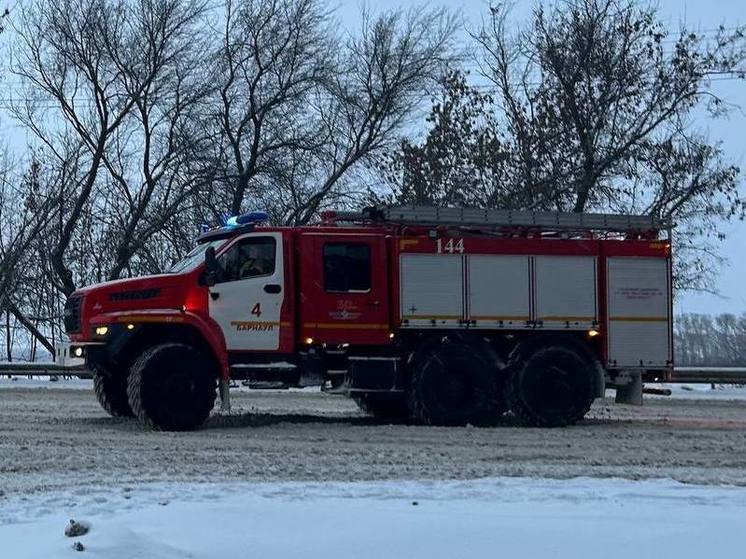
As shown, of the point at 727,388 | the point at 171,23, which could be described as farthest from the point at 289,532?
the point at 171,23

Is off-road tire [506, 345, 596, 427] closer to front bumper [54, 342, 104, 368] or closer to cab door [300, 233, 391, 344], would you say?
cab door [300, 233, 391, 344]

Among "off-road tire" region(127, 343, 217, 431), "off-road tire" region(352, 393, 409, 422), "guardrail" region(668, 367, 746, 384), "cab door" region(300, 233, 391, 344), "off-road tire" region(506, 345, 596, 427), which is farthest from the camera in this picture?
"guardrail" region(668, 367, 746, 384)

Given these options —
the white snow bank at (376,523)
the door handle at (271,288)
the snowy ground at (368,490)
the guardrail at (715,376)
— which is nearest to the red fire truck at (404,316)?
the door handle at (271,288)

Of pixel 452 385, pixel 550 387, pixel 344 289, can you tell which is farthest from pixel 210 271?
pixel 550 387

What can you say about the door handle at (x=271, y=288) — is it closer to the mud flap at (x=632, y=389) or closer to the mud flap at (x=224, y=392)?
the mud flap at (x=224, y=392)

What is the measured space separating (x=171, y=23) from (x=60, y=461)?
72.4ft

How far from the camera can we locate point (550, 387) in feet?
51.1

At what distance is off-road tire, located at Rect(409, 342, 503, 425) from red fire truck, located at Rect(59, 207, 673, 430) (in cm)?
2

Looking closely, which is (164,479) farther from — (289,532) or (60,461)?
(289,532)

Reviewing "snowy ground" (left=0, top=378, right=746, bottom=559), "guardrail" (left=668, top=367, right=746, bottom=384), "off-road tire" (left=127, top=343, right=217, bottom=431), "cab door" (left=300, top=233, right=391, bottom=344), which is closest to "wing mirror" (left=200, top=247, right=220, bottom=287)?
"off-road tire" (left=127, top=343, right=217, bottom=431)

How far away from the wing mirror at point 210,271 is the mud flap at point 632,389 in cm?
587

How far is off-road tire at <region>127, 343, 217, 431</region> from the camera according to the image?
46.5 feet

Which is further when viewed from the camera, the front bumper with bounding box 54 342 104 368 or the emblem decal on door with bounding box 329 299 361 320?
the emblem decal on door with bounding box 329 299 361 320

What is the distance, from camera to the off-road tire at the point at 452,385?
15.3m
